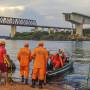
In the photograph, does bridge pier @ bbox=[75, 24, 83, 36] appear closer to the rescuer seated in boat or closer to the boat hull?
the boat hull

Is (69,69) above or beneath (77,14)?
beneath

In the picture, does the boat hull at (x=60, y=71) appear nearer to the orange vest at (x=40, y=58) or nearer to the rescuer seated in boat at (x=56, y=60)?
the rescuer seated in boat at (x=56, y=60)

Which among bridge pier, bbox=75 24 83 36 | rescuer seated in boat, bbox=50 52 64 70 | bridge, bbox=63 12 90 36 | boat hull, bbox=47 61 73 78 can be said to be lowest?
boat hull, bbox=47 61 73 78

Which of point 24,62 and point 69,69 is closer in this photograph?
point 24,62

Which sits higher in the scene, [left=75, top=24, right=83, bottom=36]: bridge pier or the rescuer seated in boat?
[left=75, top=24, right=83, bottom=36]: bridge pier

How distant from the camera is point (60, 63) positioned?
28.3 metres

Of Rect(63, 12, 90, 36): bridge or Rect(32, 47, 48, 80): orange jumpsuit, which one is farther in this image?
Rect(63, 12, 90, 36): bridge

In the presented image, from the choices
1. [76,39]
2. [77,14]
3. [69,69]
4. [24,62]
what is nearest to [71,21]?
[77,14]

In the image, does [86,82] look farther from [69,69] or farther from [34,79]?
[69,69]

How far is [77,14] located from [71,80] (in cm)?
15227

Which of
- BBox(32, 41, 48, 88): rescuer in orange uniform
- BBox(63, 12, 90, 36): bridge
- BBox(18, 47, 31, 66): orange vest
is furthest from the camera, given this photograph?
BBox(63, 12, 90, 36): bridge


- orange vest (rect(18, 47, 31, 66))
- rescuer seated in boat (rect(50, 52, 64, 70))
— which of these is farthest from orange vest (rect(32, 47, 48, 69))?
rescuer seated in boat (rect(50, 52, 64, 70))

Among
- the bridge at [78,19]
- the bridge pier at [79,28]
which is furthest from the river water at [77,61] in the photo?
the bridge pier at [79,28]

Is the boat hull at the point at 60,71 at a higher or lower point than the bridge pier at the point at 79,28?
lower
